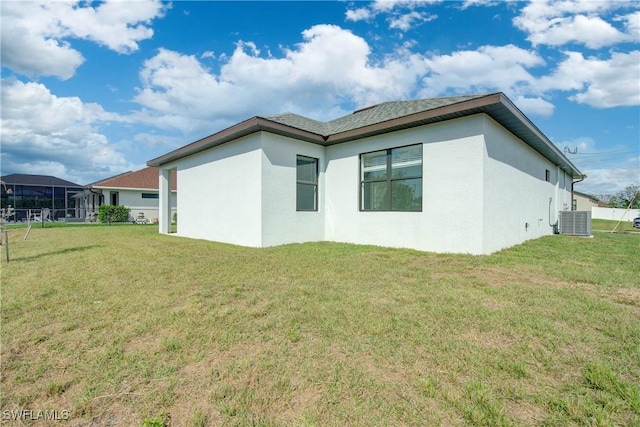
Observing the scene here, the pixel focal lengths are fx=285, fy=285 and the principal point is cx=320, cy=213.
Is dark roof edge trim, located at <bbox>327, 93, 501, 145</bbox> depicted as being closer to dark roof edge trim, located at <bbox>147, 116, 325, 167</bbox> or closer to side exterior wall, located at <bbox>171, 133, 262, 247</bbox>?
dark roof edge trim, located at <bbox>147, 116, 325, 167</bbox>

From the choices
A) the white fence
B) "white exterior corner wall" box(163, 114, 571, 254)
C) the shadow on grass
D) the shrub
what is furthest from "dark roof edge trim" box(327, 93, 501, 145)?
the white fence

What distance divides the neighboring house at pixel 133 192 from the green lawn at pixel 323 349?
21.2m

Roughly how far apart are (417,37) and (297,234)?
8058 mm

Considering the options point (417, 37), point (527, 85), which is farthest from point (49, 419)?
point (527, 85)

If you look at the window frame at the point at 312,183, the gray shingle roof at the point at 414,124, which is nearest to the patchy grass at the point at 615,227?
the gray shingle roof at the point at 414,124

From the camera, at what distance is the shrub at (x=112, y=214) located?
821 inches

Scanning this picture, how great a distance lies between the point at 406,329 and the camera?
272 centimetres

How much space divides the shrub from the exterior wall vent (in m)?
26.5

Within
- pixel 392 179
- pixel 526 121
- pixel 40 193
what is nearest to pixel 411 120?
pixel 392 179

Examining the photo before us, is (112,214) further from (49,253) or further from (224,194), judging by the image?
(224,194)

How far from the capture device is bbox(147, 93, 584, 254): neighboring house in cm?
675

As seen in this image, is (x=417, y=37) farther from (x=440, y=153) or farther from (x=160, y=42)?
(x=160, y=42)

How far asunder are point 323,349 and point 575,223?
45.2ft

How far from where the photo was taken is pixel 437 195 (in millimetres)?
7184
